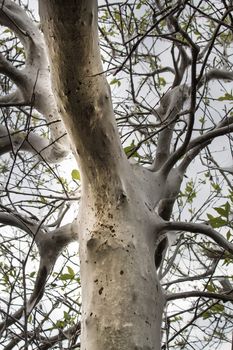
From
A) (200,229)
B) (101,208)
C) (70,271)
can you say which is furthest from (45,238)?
(200,229)

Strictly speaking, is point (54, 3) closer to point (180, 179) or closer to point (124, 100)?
point (180, 179)

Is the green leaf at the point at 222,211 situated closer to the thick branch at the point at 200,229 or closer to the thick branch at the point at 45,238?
the thick branch at the point at 200,229

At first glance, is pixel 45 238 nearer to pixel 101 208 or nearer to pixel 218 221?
pixel 101 208

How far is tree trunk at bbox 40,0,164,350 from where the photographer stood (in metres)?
1.42

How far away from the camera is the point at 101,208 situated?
5.89 ft

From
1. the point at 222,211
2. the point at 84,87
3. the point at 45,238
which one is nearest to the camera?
the point at 84,87

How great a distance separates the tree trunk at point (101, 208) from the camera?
1.42 metres

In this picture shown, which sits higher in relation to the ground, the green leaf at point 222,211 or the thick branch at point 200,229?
the green leaf at point 222,211

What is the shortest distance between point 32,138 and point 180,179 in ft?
5.07

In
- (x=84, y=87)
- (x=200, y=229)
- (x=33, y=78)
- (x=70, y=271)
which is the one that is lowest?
(x=200, y=229)

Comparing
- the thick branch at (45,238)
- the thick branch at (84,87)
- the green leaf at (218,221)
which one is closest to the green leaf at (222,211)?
the green leaf at (218,221)

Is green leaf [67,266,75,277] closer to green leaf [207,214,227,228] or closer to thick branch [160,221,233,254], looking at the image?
thick branch [160,221,233,254]

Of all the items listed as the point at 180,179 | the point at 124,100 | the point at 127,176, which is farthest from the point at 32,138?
the point at 127,176

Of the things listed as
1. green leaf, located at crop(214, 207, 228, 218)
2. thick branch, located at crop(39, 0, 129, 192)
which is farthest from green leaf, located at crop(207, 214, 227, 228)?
thick branch, located at crop(39, 0, 129, 192)
